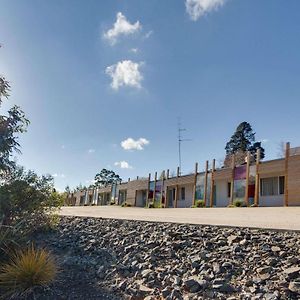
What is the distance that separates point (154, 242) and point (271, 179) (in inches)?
757

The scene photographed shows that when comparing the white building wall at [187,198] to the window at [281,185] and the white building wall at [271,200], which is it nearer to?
the white building wall at [271,200]

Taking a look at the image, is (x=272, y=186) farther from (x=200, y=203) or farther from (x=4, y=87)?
(x=4, y=87)

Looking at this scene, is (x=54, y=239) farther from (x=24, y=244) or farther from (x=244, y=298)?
(x=244, y=298)

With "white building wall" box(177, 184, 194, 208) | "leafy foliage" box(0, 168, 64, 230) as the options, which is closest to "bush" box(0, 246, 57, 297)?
"leafy foliage" box(0, 168, 64, 230)

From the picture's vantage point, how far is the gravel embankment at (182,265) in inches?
249

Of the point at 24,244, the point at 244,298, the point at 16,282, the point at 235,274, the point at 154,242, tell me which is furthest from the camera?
the point at 24,244

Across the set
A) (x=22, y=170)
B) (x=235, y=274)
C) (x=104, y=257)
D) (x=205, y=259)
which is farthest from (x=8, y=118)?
(x=235, y=274)

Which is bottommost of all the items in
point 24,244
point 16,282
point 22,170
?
point 16,282

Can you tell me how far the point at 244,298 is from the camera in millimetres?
5906

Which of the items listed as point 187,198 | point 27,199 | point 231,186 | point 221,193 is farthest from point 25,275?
point 187,198

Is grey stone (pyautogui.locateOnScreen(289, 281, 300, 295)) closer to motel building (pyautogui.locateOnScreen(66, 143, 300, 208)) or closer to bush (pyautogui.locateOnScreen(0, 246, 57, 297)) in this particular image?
bush (pyautogui.locateOnScreen(0, 246, 57, 297))

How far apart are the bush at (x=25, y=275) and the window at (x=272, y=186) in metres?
20.7

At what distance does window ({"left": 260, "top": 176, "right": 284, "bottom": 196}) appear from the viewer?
2579 centimetres

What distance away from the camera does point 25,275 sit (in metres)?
8.23
